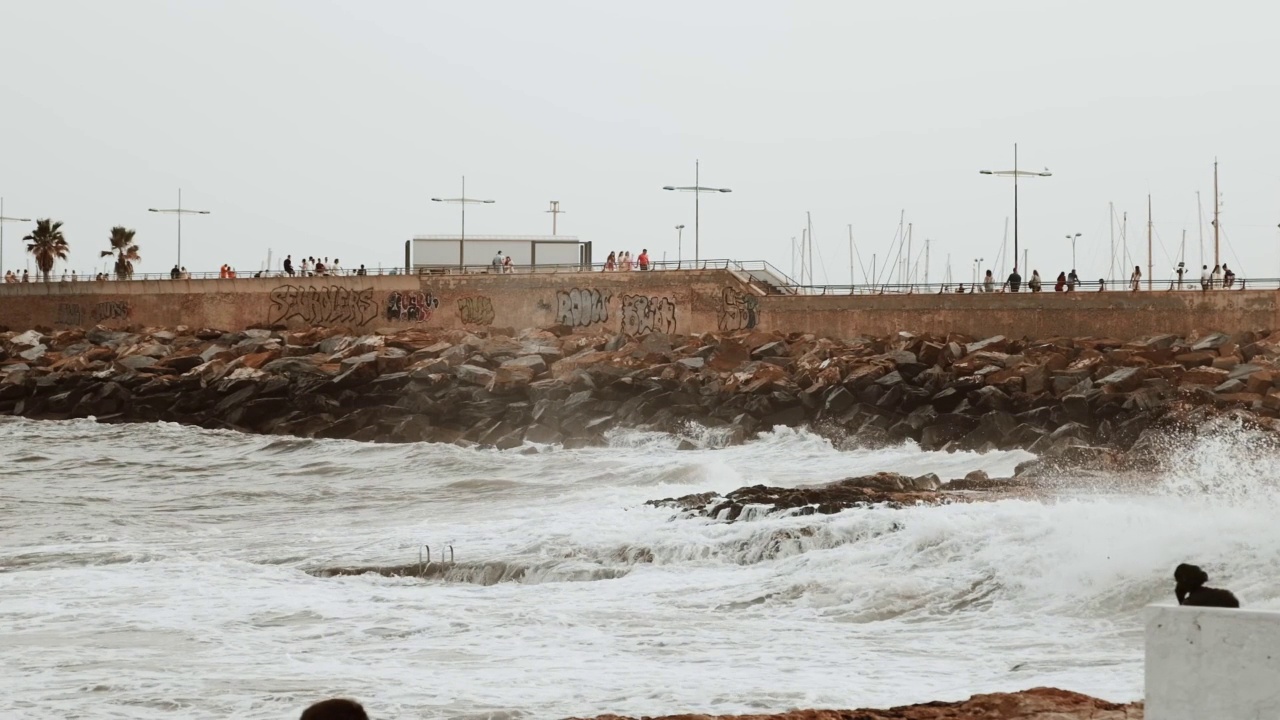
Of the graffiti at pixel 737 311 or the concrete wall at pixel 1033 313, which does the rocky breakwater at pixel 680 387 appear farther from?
the concrete wall at pixel 1033 313

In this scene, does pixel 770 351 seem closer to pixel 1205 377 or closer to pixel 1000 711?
pixel 1205 377

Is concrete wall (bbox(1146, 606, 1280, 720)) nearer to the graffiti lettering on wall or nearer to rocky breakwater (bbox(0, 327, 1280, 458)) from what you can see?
rocky breakwater (bbox(0, 327, 1280, 458))

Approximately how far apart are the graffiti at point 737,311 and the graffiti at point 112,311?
23463mm

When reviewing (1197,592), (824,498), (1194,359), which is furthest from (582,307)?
(1197,592)

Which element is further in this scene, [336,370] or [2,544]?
[336,370]

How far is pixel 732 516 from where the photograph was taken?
55.2 ft

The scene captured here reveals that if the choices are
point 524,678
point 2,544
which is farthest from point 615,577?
point 2,544

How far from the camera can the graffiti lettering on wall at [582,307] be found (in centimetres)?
4156

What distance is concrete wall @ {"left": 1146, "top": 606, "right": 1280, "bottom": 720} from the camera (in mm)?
5910

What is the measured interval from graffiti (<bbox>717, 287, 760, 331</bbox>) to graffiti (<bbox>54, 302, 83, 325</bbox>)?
2611 centimetres

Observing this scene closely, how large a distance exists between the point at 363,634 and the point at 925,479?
9.89 m

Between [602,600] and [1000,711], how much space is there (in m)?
5.81

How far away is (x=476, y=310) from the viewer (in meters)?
44.2

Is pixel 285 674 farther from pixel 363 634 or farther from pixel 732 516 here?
pixel 732 516
